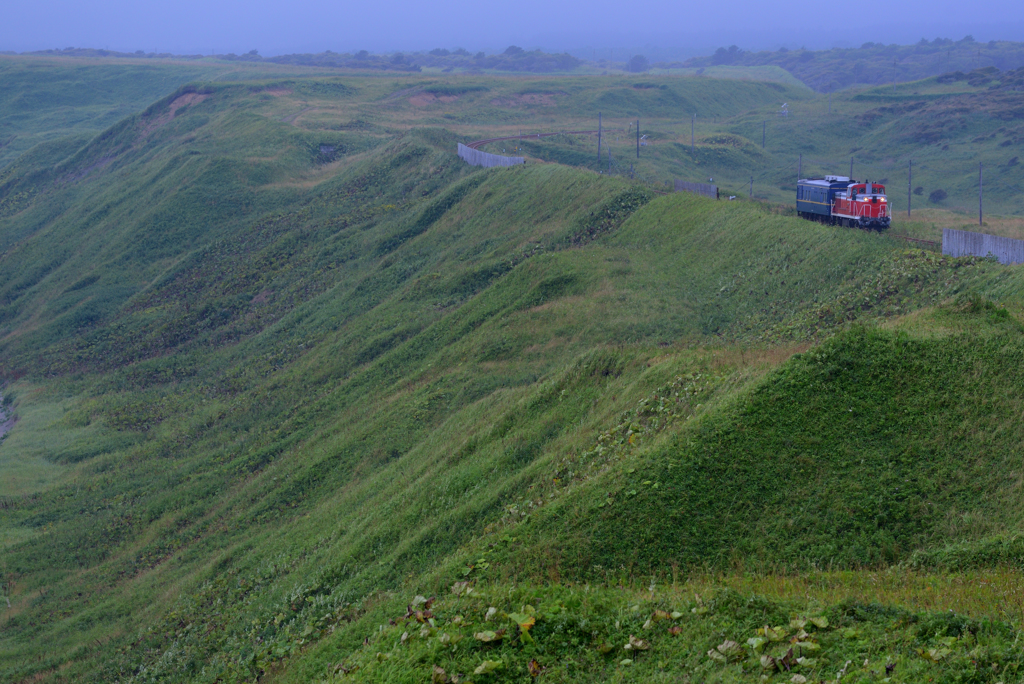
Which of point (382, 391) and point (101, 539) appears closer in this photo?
point (101, 539)

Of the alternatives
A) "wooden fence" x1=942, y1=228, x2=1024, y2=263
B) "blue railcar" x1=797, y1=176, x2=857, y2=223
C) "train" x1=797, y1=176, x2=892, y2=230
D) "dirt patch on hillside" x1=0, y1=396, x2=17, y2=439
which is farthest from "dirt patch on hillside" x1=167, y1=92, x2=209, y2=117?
"wooden fence" x1=942, y1=228, x2=1024, y2=263

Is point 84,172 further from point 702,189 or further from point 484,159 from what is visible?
point 702,189

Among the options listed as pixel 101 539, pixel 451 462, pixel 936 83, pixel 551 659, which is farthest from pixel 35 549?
pixel 936 83

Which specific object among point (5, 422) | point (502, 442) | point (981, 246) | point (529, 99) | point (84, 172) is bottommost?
point (5, 422)

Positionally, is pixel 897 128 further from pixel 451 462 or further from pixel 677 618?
pixel 677 618

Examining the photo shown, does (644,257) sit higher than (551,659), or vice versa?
(644,257)

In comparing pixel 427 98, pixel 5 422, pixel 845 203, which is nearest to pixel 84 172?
pixel 427 98
